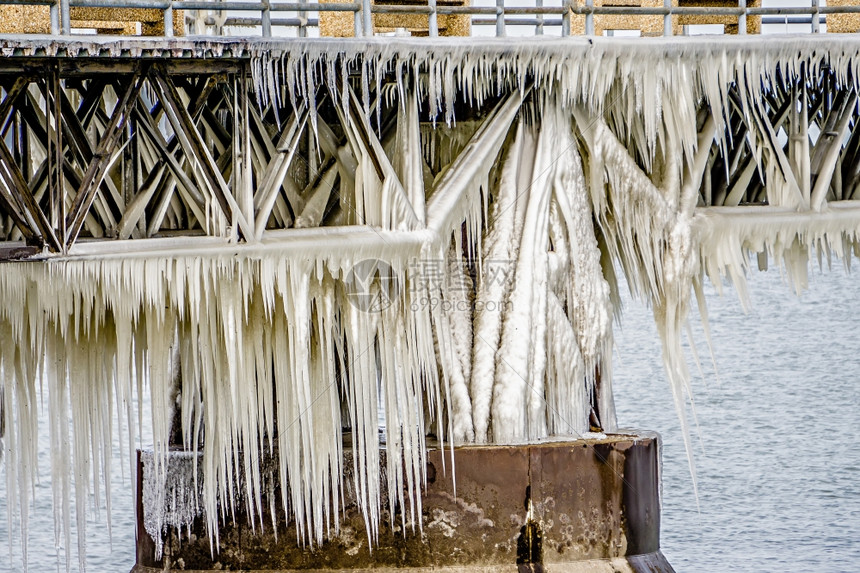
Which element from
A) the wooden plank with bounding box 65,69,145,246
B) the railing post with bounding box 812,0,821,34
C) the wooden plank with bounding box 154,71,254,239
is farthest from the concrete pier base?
the railing post with bounding box 812,0,821,34

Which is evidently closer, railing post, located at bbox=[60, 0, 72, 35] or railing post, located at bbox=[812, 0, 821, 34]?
railing post, located at bbox=[60, 0, 72, 35]

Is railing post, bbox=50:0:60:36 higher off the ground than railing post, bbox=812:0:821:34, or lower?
lower

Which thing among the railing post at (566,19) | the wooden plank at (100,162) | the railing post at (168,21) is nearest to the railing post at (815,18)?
the railing post at (566,19)

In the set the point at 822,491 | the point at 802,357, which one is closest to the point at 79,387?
the point at 822,491

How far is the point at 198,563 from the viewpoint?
43.9 ft

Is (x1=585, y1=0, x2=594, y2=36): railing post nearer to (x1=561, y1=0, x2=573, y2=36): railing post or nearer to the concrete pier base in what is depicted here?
(x1=561, y1=0, x2=573, y2=36): railing post

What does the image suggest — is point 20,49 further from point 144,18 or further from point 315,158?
point 144,18

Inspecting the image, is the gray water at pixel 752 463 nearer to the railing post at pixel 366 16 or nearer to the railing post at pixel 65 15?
the railing post at pixel 366 16

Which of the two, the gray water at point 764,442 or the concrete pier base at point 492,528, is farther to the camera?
the gray water at point 764,442

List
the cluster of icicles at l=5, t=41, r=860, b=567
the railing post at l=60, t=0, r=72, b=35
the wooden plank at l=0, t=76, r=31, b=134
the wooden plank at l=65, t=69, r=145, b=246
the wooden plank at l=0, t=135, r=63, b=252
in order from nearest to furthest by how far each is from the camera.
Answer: the wooden plank at l=0, t=135, r=63, b=252
the wooden plank at l=65, t=69, r=145, b=246
the wooden plank at l=0, t=76, r=31, b=134
the railing post at l=60, t=0, r=72, b=35
the cluster of icicles at l=5, t=41, r=860, b=567

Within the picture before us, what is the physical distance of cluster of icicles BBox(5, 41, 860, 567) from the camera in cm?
1224

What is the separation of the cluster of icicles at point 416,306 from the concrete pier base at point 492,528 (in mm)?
226

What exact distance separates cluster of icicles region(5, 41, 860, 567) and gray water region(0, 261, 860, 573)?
4.18ft

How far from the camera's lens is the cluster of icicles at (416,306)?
1224 cm
